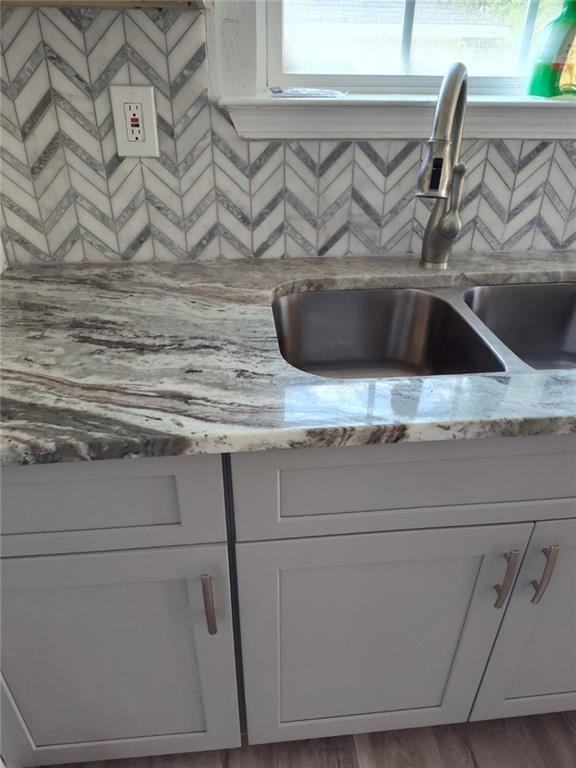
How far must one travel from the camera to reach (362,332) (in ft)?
3.95

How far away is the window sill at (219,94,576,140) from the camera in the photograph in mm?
1089

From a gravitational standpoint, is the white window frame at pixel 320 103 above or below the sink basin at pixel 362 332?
above

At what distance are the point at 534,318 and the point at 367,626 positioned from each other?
0.76m

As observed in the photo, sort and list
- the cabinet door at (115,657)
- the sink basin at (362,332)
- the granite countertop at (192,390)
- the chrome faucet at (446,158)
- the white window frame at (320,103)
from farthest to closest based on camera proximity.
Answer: the sink basin at (362,332) → the white window frame at (320,103) → the chrome faucet at (446,158) → the cabinet door at (115,657) → the granite countertop at (192,390)

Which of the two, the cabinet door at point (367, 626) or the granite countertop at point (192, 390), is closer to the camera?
the granite countertop at point (192, 390)

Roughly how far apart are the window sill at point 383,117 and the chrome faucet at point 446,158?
138 millimetres

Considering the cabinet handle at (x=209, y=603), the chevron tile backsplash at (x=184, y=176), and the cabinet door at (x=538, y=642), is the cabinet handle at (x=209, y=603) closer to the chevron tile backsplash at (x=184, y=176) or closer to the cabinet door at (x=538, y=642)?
the cabinet door at (x=538, y=642)

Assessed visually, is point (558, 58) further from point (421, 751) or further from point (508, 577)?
point (421, 751)

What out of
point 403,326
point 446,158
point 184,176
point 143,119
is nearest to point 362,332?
point 403,326

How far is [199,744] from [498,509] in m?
0.75

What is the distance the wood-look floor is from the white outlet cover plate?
50.5 inches

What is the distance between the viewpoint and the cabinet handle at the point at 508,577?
2.81ft

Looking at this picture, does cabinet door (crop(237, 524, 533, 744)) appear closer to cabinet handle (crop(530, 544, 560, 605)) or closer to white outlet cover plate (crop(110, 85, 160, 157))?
cabinet handle (crop(530, 544, 560, 605))

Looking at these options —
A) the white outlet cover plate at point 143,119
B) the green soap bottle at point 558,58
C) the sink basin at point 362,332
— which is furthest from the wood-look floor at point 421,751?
the green soap bottle at point 558,58
